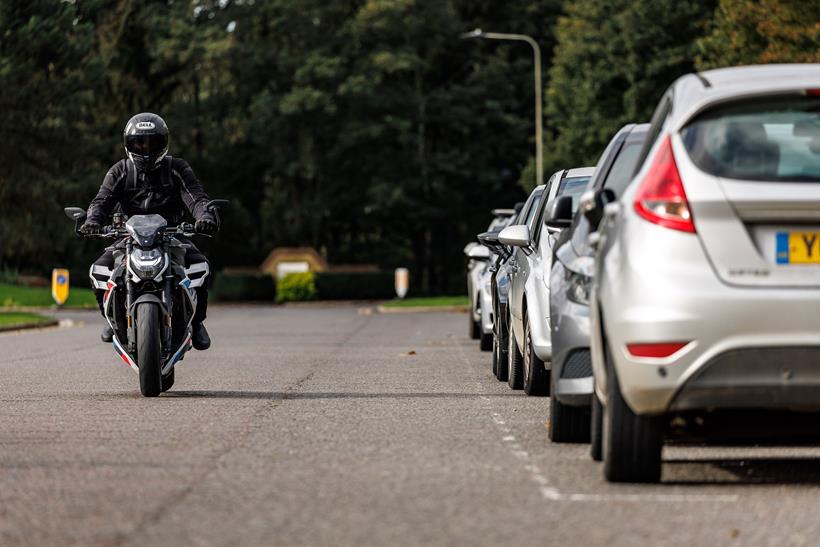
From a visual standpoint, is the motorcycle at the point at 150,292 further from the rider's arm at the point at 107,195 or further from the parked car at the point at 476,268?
the parked car at the point at 476,268

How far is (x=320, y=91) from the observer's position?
6412cm

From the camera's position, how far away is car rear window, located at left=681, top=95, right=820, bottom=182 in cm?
729

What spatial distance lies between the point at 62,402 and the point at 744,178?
262 inches

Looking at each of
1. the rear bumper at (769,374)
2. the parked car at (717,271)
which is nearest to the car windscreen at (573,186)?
the parked car at (717,271)

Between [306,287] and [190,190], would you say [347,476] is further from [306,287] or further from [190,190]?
[306,287]

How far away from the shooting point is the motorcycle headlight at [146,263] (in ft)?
40.8

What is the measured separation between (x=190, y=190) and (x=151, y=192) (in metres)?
0.29

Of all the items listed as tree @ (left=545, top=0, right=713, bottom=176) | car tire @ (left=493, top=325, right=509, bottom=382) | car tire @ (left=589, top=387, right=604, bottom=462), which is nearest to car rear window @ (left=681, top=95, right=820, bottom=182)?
car tire @ (left=589, top=387, right=604, bottom=462)

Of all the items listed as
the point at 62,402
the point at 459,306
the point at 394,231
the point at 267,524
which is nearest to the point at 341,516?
the point at 267,524

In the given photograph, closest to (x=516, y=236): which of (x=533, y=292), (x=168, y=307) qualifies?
(x=533, y=292)

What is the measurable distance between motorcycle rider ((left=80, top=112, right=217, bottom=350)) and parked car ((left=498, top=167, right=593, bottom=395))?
2.29 m

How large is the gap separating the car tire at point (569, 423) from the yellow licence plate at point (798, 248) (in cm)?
242

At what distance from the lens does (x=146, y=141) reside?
12.9m

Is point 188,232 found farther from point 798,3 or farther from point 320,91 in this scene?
point 320,91
